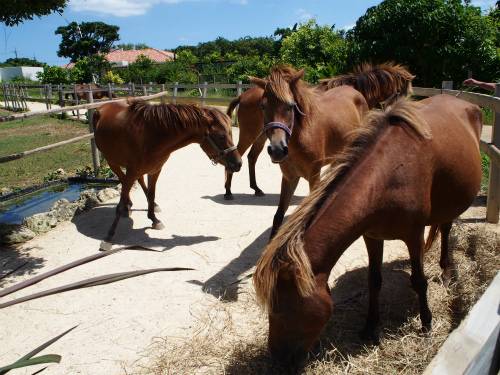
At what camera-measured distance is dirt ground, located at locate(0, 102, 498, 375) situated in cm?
267

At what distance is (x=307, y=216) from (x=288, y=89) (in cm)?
197

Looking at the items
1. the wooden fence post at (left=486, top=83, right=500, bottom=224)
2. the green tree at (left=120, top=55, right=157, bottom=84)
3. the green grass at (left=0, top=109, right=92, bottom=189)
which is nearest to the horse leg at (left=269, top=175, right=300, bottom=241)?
the wooden fence post at (left=486, top=83, right=500, bottom=224)

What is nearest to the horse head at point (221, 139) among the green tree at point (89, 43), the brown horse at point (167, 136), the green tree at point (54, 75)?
the brown horse at point (167, 136)

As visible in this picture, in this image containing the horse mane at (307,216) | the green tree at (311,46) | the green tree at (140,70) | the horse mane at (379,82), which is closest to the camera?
the horse mane at (307,216)

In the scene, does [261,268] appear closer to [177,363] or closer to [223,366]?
[223,366]

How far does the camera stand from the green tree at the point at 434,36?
1021 cm

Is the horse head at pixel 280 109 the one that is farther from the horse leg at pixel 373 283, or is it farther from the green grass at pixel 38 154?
the green grass at pixel 38 154

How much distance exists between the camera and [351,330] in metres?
2.58

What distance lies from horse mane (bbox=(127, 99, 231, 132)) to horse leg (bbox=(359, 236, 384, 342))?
8.31 feet

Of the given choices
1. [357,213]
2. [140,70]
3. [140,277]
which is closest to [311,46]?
[140,277]

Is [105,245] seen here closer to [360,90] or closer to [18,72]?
[360,90]

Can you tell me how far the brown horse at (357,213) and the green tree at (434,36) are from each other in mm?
9554

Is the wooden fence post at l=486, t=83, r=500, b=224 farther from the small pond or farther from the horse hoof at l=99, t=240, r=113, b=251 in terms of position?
the small pond

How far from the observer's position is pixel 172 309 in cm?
305
